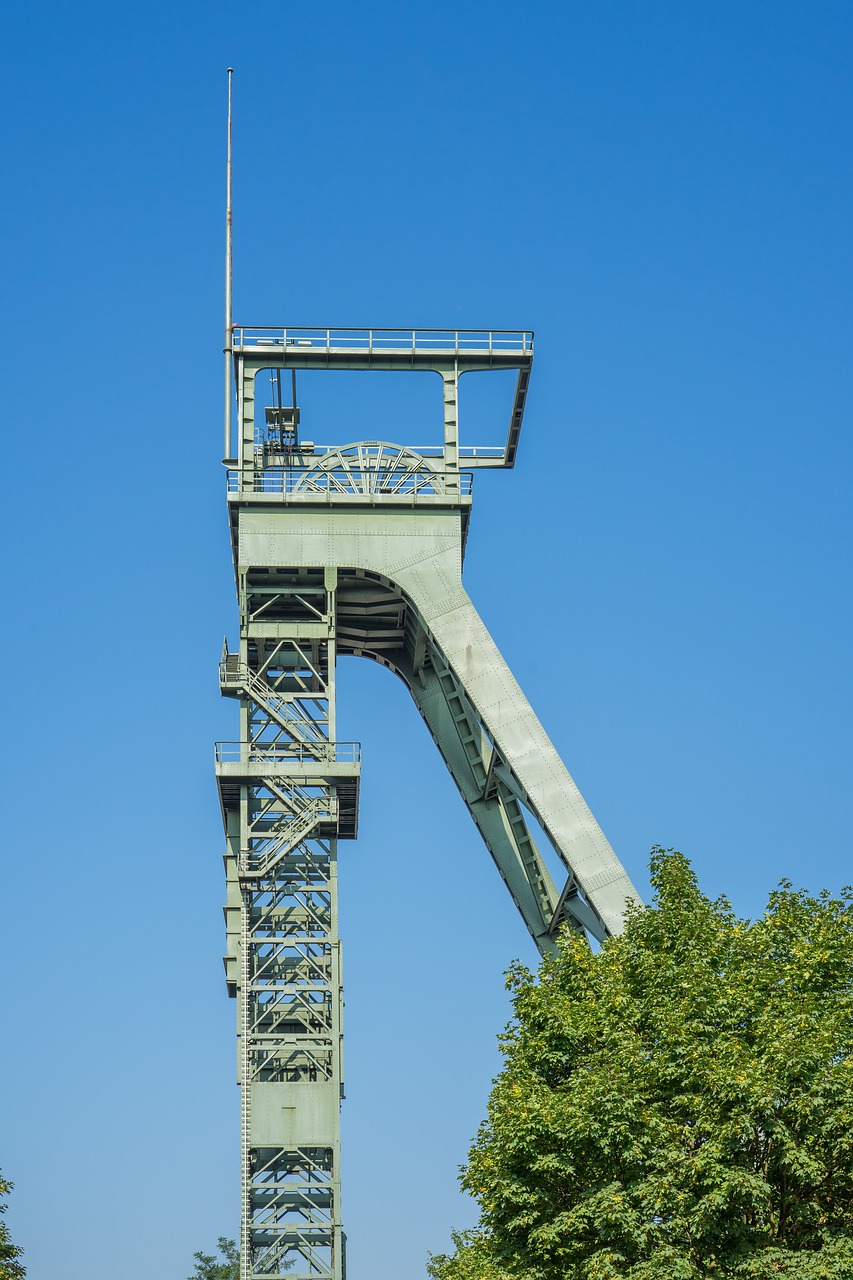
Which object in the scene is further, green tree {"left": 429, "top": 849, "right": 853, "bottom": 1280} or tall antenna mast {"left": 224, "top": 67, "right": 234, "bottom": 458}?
tall antenna mast {"left": 224, "top": 67, "right": 234, "bottom": 458}

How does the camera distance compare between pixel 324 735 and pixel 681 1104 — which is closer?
pixel 681 1104

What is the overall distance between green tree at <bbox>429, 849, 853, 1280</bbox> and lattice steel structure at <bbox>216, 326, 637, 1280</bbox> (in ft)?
29.9

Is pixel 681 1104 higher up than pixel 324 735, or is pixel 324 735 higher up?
pixel 324 735

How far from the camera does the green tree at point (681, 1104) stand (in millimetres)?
37719

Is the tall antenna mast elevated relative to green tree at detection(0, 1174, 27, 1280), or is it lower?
elevated

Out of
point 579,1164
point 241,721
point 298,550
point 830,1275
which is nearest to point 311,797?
point 241,721

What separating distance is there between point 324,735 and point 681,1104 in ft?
68.4

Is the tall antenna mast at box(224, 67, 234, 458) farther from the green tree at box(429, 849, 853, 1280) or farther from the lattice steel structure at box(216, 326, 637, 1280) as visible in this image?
the green tree at box(429, 849, 853, 1280)

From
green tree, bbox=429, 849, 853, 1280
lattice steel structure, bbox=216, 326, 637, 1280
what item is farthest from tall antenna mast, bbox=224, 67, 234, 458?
green tree, bbox=429, 849, 853, 1280

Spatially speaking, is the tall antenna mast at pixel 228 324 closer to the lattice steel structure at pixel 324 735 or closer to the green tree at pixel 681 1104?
the lattice steel structure at pixel 324 735

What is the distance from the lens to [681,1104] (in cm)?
3981

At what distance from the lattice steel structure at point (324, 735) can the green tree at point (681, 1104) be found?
911 centimetres

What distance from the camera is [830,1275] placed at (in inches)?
1421

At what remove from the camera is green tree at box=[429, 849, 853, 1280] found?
3772 cm
